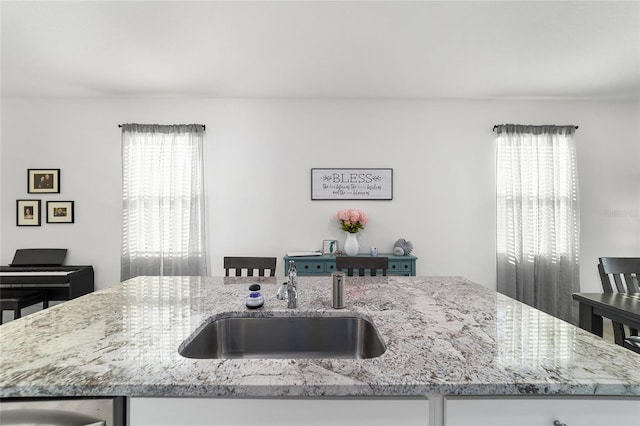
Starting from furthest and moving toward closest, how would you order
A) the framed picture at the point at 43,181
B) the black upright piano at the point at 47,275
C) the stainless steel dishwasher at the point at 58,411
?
1. the framed picture at the point at 43,181
2. the black upright piano at the point at 47,275
3. the stainless steel dishwasher at the point at 58,411

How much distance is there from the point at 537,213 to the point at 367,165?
7.15ft

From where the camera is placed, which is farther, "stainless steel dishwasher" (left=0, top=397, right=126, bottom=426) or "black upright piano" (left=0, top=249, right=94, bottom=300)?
"black upright piano" (left=0, top=249, right=94, bottom=300)

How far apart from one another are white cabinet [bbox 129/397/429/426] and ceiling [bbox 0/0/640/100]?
234 cm

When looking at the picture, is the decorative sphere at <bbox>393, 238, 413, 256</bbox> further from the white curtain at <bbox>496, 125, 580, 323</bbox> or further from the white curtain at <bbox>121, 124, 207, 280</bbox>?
the white curtain at <bbox>121, 124, 207, 280</bbox>

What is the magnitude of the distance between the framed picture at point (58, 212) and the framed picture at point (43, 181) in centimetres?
16

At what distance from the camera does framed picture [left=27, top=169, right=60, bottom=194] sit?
→ 11.6 ft

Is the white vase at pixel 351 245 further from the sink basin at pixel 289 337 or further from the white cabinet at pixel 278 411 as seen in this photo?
the white cabinet at pixel 278 411

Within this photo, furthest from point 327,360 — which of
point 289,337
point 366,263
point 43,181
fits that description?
point 43,181

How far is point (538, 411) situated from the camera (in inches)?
28.5

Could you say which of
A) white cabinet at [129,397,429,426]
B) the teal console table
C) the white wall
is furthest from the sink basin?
the white wall

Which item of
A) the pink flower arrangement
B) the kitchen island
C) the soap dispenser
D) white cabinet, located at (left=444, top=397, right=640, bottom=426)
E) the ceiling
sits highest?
the ceiling

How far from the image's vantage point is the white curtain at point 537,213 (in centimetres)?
348

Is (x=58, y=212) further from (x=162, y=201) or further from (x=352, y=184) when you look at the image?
(x=352, y=184)

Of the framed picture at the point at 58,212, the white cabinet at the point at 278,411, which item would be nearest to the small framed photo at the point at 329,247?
the white cabinet at the point at 278,411
